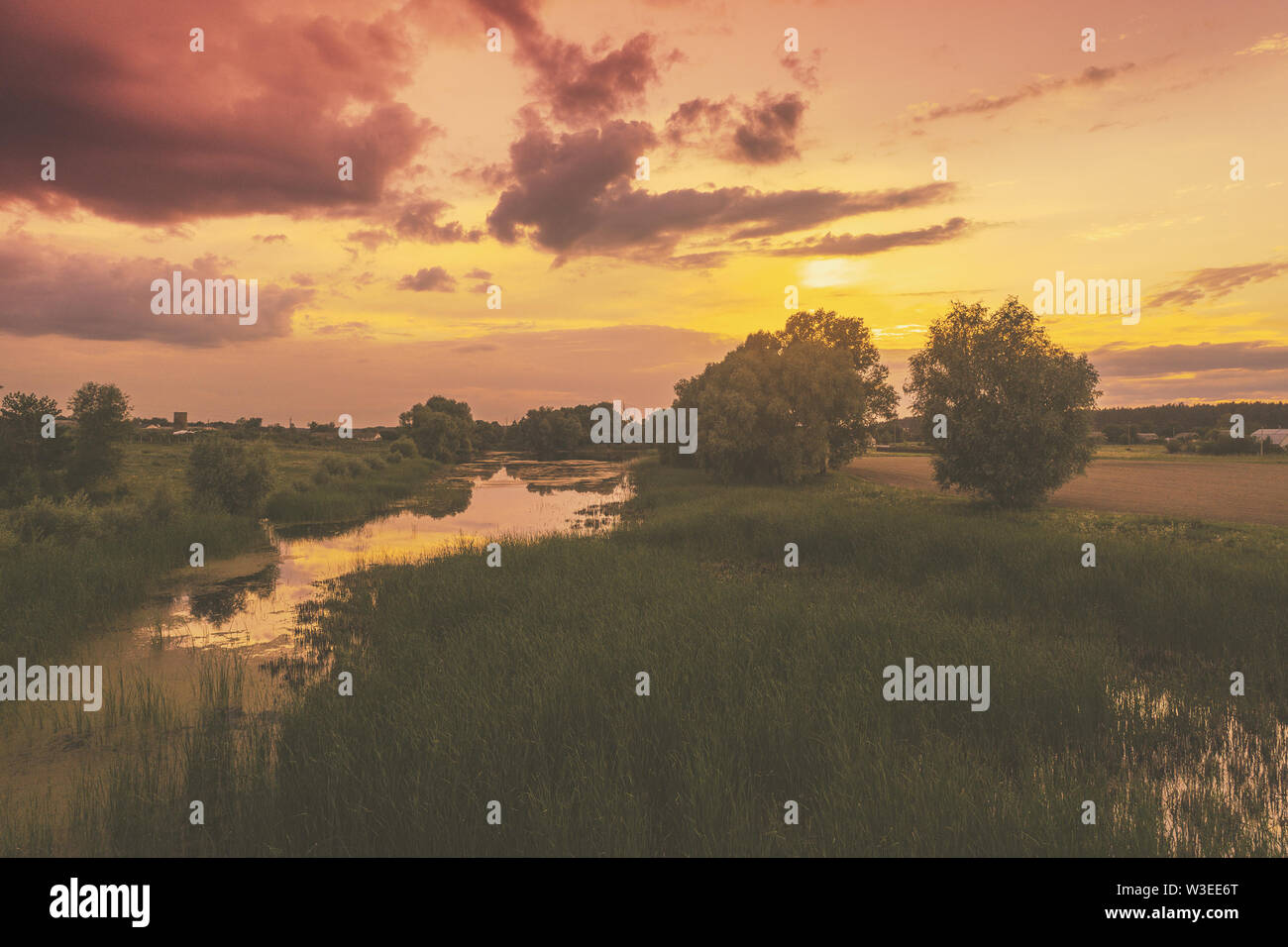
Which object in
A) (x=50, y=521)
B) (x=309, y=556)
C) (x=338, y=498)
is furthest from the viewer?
(x=338, y=498)

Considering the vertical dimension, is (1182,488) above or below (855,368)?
below

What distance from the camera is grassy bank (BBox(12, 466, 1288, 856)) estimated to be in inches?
237

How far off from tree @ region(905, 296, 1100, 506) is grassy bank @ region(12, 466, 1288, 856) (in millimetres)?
9596

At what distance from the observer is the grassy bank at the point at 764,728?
6023mm

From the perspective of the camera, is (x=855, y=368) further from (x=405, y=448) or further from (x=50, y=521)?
(x=405, y=448)

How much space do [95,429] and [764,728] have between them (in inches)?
1578

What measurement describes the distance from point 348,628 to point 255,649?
6.83ft

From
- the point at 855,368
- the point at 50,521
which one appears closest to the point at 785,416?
the point at 855,368

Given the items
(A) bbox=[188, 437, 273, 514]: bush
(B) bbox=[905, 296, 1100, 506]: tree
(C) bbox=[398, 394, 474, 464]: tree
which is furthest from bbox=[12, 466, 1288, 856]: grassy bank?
(C) bbox=[398, 394, 474, 464]: tree

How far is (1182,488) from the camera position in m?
36.8

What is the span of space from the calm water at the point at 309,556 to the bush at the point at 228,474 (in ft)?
11.4

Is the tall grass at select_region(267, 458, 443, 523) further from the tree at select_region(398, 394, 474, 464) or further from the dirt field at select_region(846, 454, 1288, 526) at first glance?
the tree at select_region(398, 394, 474, 464)

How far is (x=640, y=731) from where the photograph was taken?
815cm
